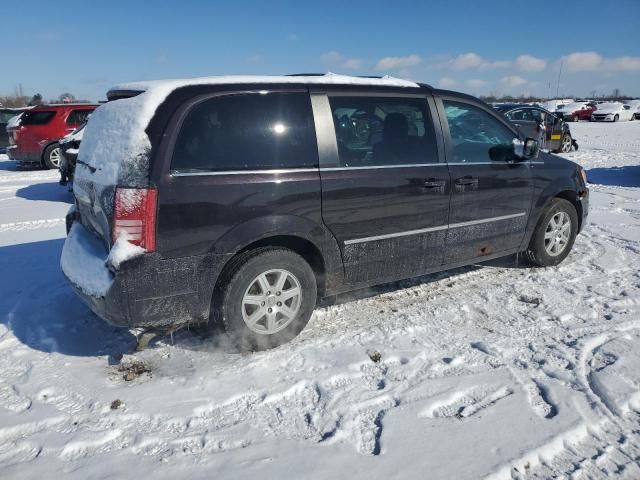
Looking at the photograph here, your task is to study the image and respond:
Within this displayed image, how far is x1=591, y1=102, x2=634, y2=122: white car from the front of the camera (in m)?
34.1

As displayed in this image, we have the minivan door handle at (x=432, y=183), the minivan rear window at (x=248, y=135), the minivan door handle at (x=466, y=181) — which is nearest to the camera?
the minivan rear window at (x=248, y=135)

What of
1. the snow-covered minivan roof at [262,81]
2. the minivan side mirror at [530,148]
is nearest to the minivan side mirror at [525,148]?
the minivan side mirror at [530,148]

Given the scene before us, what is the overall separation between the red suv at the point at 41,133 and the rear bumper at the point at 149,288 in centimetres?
1066

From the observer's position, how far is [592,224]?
6.91 m

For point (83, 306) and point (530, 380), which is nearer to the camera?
point (530, 380)

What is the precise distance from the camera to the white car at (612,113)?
3405 centimetres

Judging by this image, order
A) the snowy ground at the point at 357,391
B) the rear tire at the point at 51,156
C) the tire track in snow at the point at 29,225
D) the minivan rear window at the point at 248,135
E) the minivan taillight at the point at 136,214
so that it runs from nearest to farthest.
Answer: the snowy ground at the point at 357,391, the minivan taillight at the point at 136,214, the minivan rear window at the point at 248,135, the tire track in snow at the point at 29,225, the rear tire at the point at 51,156

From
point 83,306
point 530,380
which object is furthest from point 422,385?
point 83,306

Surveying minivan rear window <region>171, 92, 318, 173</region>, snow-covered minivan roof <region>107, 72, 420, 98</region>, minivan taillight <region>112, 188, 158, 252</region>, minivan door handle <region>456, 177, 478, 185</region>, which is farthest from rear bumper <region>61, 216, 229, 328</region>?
minivan door handle <region>456, 177, 478, 185</region>

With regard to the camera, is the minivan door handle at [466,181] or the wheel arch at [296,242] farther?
the minivan door handle at [466,181]

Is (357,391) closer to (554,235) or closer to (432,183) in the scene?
(432,183)

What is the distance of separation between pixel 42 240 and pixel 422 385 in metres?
5.21

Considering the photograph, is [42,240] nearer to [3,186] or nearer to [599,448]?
[3,186]

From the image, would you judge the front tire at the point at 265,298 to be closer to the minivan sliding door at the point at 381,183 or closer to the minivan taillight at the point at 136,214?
the minivan sliding door at the point at 381,183
